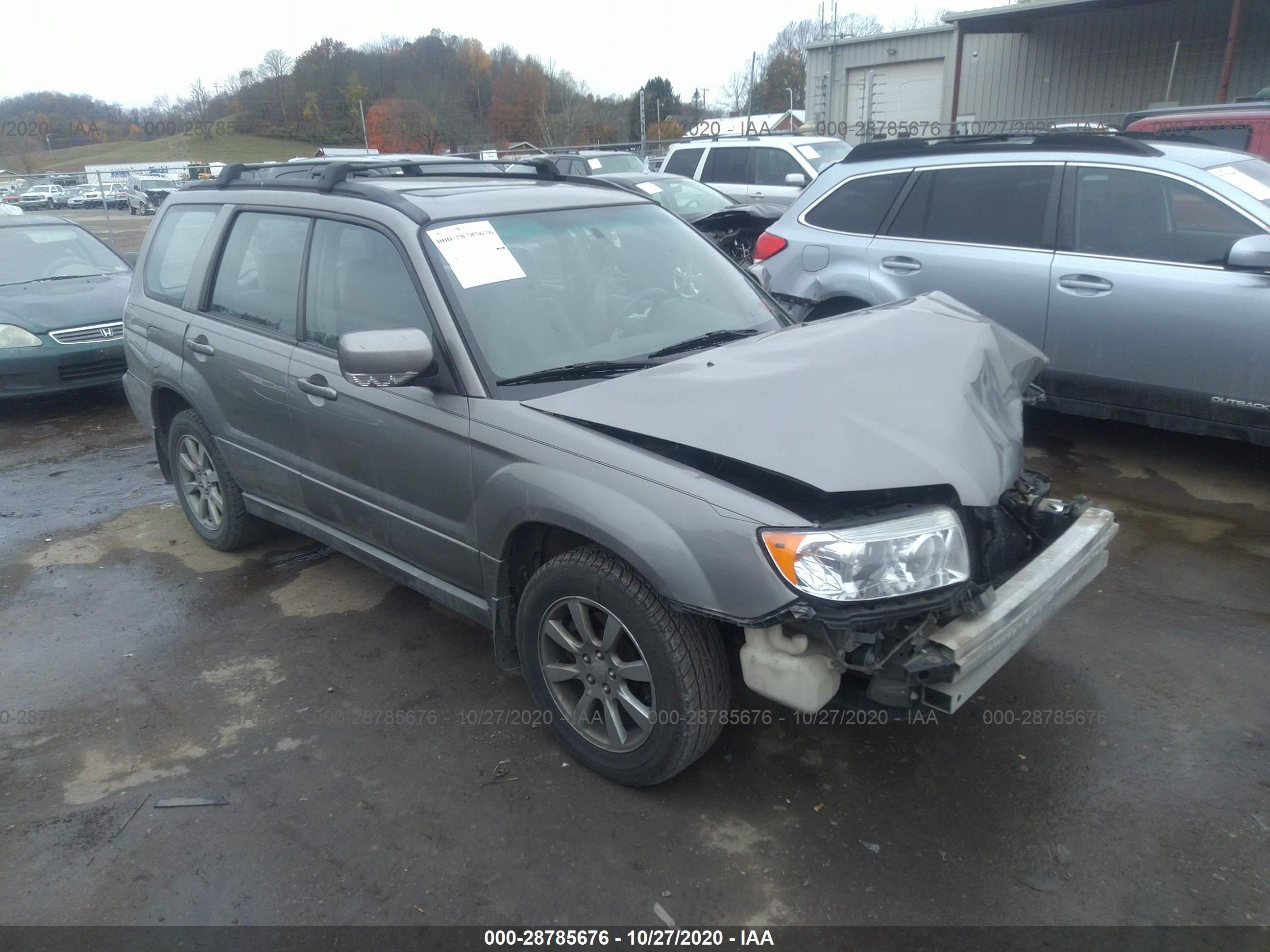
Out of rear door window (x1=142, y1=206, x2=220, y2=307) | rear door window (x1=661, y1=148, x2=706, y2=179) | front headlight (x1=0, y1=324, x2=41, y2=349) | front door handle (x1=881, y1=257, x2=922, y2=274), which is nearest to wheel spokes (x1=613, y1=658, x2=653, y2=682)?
rear door window (x1=142, y1=206, x2=220, y2=307)

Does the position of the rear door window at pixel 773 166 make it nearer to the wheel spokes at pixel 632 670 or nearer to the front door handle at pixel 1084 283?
the front door handle at pixel 1084 283

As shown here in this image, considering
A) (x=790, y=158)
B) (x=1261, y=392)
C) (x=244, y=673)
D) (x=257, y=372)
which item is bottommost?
(x=244, y=673)

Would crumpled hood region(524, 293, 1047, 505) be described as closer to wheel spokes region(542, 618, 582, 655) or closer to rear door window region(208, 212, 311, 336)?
wheel spokes region(542, 618, 582, 655)

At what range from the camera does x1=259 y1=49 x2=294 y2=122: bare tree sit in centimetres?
4431

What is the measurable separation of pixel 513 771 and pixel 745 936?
39.2 inches

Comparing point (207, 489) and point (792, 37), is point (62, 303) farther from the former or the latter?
point (792, 37)

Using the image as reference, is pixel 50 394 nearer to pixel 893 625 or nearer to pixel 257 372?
pixel 257 372

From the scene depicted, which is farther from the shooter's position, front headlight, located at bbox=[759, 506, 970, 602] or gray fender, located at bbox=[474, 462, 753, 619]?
gray fender, located at bbox=[474, 462, 753, 619]

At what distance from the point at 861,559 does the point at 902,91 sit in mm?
26513

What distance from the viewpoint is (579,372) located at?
10.2 feet

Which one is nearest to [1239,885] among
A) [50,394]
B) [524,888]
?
[524,888]

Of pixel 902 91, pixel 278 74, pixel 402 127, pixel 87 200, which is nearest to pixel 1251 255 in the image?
pixel 902 91

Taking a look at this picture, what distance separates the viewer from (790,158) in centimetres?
1184

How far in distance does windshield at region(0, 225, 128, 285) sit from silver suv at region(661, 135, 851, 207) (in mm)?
7476
